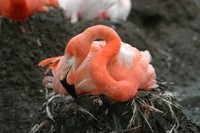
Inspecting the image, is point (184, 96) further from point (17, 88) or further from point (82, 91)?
point (82, 91)

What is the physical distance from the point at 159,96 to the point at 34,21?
2.74 meters

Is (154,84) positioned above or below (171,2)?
above

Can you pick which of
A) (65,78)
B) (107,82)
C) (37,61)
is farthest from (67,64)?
(37,61)

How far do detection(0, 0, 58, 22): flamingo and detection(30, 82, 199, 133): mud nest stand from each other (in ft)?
6.29

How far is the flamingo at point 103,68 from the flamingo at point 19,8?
1850mm

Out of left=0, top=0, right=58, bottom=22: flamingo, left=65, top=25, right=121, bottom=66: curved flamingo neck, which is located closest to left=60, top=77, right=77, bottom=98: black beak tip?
left=65, top=25, right=121, bottom=66: curved flamingo neck

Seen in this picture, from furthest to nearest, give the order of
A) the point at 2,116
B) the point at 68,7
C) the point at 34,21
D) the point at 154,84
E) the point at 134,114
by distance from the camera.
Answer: the point at 68,7
the point at 34,21
the point at 2,116
the point at 154,84
the point at 134,114

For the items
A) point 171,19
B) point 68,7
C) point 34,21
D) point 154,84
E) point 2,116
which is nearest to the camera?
point 154,84

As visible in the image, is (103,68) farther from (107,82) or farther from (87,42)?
(87,42)

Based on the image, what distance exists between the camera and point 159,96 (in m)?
5.03

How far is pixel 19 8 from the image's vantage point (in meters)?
6.77

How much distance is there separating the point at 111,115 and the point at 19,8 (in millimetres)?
2395

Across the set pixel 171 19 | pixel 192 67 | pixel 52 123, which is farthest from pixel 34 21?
pixel 171 19

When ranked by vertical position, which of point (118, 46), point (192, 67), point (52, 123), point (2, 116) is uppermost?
point (118, 46)
